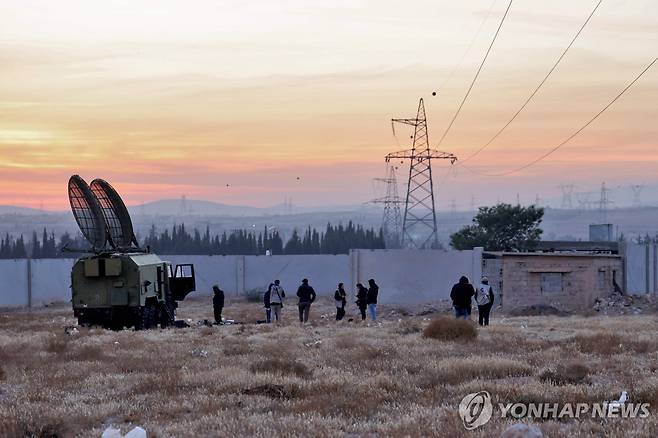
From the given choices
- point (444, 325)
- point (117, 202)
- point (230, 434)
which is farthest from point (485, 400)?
point (117, 202)

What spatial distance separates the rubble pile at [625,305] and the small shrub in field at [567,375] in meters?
26.2

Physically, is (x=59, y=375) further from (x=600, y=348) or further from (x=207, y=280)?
(x=207, y=280)

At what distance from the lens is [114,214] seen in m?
27.6

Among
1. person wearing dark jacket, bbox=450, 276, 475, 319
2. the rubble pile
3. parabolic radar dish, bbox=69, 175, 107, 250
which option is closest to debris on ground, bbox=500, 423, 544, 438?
person wearing dark jacket, bbox=450, 276, 475, 319

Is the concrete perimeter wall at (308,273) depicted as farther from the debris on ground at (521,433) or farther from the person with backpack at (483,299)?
the debris on ground at (521,433)

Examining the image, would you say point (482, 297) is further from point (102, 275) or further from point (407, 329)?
point (102, 275)

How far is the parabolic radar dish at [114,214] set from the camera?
2689cm

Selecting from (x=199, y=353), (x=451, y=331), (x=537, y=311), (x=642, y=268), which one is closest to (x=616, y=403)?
(x=199, y=353)

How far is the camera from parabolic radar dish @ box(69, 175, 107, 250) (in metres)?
25.6

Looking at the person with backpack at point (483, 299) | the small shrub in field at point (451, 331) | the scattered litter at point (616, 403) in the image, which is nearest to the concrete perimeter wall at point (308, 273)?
the person with backpack at point (483, 299)

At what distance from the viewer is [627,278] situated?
152ft

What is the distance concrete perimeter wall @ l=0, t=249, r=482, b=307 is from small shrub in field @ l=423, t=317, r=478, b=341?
21.8 metres

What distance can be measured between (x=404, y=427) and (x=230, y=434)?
1.72m

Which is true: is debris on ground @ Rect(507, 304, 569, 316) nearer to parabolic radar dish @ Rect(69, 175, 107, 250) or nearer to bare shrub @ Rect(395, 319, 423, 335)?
bare shrub @ Rect(395, 319, 423, 335)
